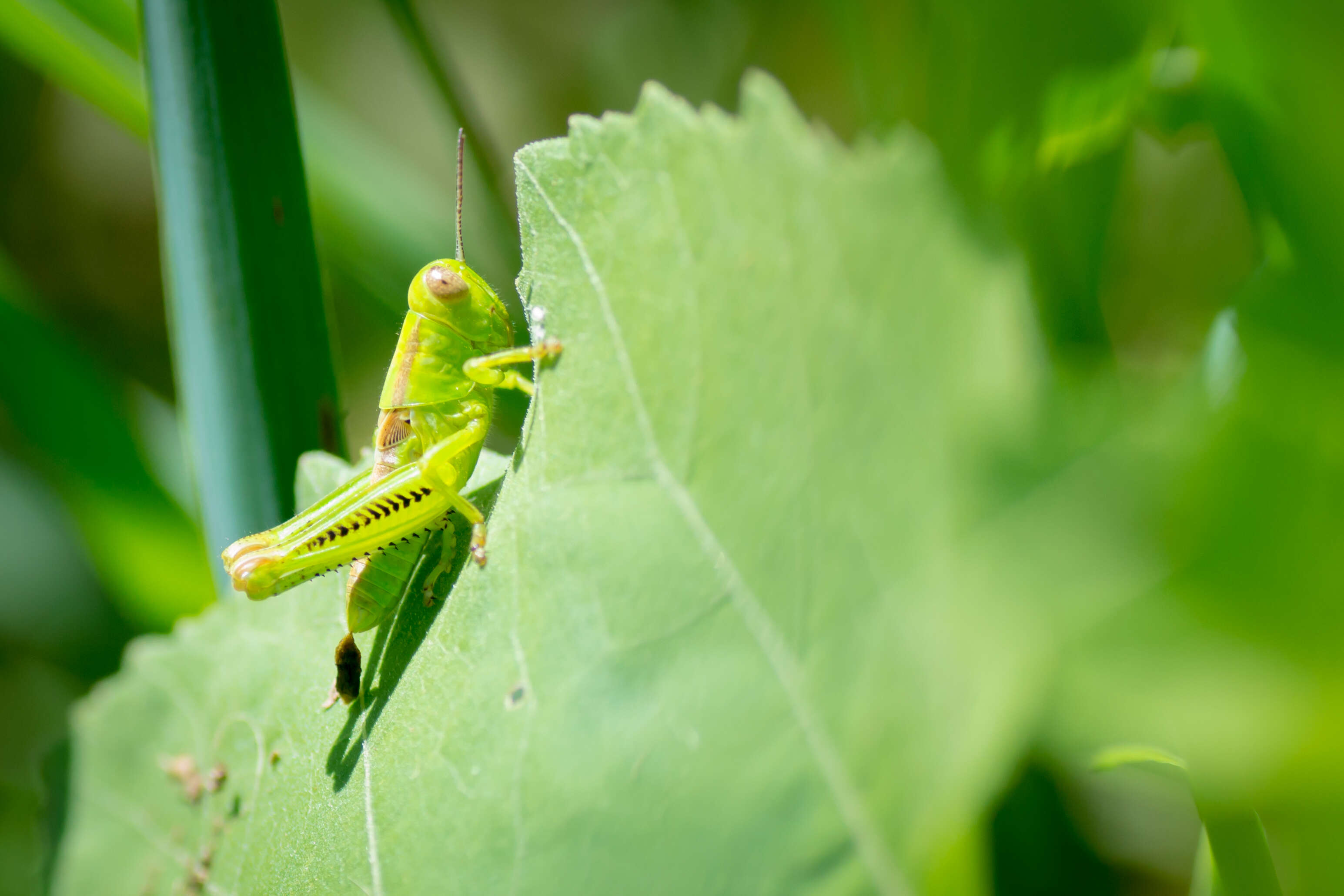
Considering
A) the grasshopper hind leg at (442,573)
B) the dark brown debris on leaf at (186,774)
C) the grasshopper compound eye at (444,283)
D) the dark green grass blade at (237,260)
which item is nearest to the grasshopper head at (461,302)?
the grasshopper compound eye at (444,283)

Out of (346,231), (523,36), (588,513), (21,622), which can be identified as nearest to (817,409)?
(588,513)

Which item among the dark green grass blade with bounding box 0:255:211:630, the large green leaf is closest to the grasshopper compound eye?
the large green leaf

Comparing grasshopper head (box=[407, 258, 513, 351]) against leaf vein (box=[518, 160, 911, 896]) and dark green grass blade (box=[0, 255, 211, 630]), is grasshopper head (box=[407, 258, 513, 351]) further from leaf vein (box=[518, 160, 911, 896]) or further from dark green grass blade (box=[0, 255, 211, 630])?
dark green grass blade (box=[0, 255, 211, 630])

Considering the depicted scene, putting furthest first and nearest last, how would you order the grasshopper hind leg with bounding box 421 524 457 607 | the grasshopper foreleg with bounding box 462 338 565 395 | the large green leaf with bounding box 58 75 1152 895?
the grasshopper foreleg with bounding box 462 338 565 395 → the grasshopper hind leg with bounding box 421 524 457 607 → the large green leaf with bounding box 58 75 1152 895

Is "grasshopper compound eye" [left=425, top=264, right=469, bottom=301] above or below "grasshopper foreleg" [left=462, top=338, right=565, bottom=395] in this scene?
above

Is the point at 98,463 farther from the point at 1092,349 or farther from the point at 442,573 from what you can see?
the point at 1092,349

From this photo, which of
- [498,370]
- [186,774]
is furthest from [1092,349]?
[186,774]

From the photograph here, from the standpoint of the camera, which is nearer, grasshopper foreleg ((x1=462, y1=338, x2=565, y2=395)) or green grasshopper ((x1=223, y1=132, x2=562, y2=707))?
green grasshopper ((x1=223, y1=132, x2=562, y2=707))
